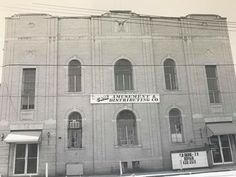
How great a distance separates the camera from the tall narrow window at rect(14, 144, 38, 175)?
13.7 metres

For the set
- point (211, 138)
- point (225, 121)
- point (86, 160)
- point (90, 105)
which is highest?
point (90, 105)

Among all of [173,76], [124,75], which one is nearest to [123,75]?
[124,75]

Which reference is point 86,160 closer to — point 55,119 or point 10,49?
point 55,119

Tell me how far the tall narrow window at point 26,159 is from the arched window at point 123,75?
6.23 metres

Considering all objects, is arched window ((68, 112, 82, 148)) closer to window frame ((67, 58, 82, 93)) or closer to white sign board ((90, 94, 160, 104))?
white sign board ((90, 94, 160, 104))

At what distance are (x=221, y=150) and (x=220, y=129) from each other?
1.45 m

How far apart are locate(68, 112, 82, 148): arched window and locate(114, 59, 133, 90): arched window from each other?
129 inches

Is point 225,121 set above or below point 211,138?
above

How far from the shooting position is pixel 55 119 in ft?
46.9

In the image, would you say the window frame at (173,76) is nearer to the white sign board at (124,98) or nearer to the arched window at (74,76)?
the white sign board at (124,98)

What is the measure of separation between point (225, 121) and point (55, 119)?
34.9 ft

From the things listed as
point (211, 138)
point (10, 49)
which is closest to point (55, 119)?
point (10, 49)

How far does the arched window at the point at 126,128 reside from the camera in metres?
14.7

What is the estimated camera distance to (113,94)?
15016 millimetres
